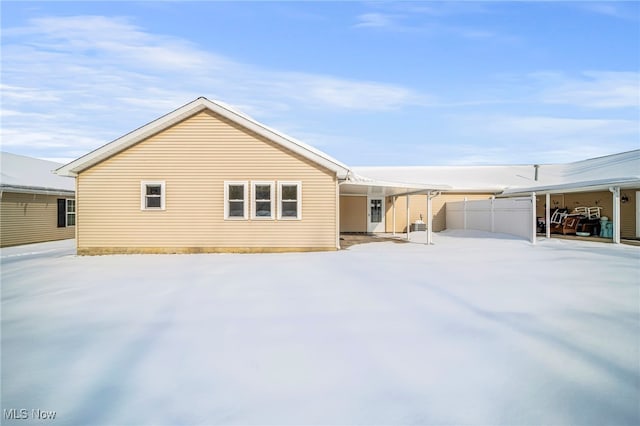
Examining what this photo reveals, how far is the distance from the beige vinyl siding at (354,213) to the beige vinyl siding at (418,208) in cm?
142

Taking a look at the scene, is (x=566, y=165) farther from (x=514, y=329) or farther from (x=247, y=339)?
(x=247, y=339)

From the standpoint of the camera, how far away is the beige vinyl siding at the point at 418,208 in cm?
2548

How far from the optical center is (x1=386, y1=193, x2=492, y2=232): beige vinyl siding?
25.5 metres

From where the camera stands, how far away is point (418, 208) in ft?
84.5

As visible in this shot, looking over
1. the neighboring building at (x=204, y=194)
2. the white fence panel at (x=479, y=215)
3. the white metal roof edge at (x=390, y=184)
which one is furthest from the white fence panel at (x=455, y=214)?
the neighboring building at (x=204, y=194)

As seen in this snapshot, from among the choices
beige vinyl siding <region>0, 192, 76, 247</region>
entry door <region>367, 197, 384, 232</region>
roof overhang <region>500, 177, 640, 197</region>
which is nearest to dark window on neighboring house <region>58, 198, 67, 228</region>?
beige vinyl siding <region>0, 192, 76, 247</region>

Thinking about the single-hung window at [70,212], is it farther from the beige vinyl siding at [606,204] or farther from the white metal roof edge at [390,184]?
the beige vinyl siding at [606,204]

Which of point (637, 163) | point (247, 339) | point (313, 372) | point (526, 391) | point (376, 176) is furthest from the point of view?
point (376, 176)

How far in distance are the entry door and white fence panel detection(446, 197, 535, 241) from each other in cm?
397

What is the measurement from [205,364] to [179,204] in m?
10.8

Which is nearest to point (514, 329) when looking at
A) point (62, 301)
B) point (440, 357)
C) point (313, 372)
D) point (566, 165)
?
point (440, 357)

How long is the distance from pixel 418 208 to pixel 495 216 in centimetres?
546

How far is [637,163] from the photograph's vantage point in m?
21.5

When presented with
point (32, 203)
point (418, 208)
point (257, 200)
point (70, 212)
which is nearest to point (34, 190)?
point (32, 203)
